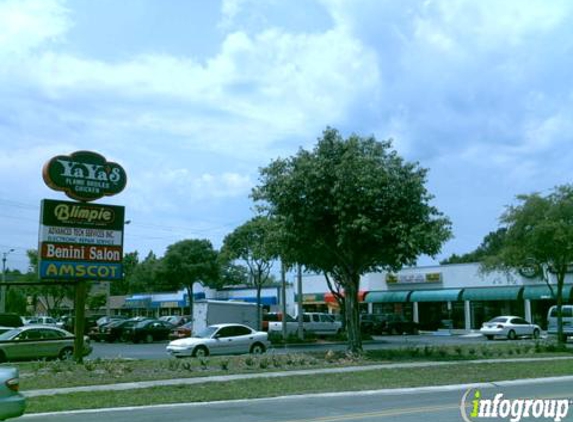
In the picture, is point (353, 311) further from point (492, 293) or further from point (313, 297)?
point (313, 297)

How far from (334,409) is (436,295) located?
139 ft

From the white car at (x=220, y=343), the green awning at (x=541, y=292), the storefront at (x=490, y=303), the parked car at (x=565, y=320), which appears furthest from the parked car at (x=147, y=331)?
the green awning at (x=541, y=292)

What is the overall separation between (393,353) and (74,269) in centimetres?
1143

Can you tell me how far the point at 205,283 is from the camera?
6781cm

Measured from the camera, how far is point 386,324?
4834cm

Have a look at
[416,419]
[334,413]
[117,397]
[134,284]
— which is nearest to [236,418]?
[334,413]

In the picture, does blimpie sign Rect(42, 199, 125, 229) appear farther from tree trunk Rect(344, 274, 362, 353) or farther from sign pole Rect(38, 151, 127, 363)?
tree trunk Rect(344, 274, 362, 353)

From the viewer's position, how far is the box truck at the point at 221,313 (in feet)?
124

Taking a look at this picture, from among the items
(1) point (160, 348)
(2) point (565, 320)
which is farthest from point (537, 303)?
(1) point (160, 348)

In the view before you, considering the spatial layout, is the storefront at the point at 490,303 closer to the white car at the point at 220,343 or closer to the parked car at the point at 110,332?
the parked car at the point at 110,332

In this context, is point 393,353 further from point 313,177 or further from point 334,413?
point 334,413

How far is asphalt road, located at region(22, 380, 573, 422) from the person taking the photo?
37.9ft

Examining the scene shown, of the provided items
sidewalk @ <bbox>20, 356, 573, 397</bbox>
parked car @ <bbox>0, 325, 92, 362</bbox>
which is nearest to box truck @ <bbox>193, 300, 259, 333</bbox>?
parked car @ <bbox>0, 325, 92, 362</bbox>

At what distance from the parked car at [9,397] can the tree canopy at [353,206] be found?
14.5 meters
